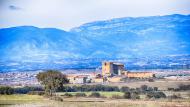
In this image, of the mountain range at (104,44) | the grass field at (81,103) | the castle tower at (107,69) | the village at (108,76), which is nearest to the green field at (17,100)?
the grass field at (81,103)

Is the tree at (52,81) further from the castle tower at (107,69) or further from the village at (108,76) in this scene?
the castle tower at (107,69)

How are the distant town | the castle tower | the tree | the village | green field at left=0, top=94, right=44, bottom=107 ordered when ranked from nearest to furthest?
green field at left=0, top=94, right=44, bottom=107 < the tree < the distant town < the village < the castle tower

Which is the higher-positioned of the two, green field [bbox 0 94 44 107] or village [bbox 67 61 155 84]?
village [bbox 67 61 155 84]

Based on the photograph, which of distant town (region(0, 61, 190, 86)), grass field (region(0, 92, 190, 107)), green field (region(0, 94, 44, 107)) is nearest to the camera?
grass field (region(0, 92, 190, 107))

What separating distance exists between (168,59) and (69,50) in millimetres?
21994

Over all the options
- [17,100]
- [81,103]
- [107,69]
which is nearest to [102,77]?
[107,69]

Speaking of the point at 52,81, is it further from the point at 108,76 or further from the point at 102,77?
the point at 108,76

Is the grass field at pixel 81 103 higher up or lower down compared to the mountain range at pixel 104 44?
lower down

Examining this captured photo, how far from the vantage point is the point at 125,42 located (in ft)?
319

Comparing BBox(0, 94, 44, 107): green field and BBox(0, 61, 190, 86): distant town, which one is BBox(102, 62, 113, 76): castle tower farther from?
BBox(0, 94, 44, 107): green field

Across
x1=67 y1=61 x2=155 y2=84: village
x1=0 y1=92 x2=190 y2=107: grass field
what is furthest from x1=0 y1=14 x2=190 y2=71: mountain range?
x1=0 y1=92 x2=190 y2=107: grass field

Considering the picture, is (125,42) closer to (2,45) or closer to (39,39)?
(39,39)

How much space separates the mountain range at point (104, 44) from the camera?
74.8 m

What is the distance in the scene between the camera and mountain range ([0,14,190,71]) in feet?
245
